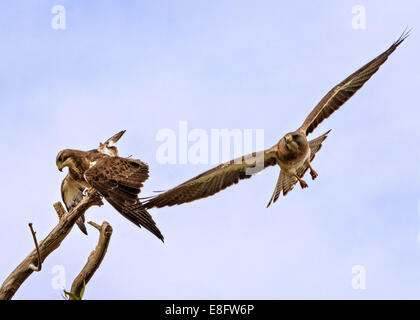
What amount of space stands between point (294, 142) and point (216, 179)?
1286 millimetres

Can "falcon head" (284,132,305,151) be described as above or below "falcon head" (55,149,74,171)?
below

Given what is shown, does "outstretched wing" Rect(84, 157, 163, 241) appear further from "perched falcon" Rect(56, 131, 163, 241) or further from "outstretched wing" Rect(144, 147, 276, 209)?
"outstretched wing" Rect(144, 147, 276, 209)

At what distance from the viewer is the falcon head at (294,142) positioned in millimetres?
8602

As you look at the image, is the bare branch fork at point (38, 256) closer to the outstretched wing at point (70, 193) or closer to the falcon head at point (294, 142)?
the outstretched wing at point (70, 193)

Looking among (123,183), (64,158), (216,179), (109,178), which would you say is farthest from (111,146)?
(216,179)

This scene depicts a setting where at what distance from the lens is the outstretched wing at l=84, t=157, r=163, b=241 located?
27.4 ft

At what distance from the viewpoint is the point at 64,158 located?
10.6 metres

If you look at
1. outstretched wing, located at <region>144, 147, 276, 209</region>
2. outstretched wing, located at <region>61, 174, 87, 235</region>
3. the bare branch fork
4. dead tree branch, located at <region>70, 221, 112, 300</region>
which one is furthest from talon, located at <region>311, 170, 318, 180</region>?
outstretched wing, located at <region>61, 174, 87, 235</region>

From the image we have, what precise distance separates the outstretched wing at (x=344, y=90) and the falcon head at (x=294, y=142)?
87 centimetres

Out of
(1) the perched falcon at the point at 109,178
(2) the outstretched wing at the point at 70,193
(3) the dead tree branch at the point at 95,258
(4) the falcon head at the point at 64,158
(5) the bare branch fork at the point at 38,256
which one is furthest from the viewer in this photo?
(2) the outstretched wing at the point at 70,193

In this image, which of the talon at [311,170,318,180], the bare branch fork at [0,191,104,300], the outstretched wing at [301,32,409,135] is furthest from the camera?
the outstretched wing at [301,32,409,135]

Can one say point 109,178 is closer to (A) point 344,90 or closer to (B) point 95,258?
(B) point 95,258

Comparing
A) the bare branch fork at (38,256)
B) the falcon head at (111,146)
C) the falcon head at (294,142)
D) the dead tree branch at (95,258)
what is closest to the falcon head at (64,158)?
the falcon head at (111,146)
